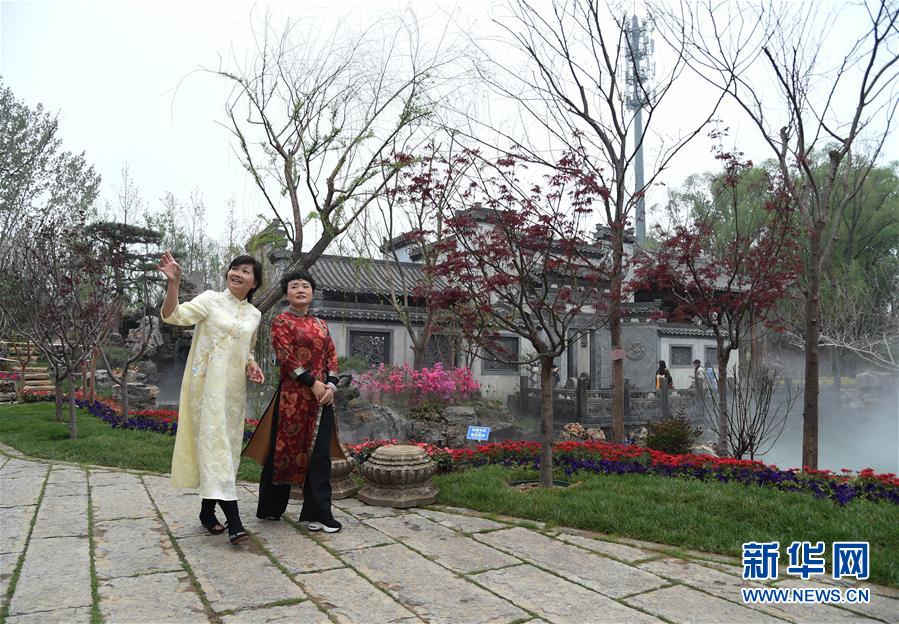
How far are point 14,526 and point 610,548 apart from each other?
152 inches

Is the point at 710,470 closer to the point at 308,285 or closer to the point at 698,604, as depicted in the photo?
the point at 698,604

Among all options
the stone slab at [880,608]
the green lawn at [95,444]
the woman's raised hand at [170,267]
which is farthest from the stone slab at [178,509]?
the stone slab at [880,608]

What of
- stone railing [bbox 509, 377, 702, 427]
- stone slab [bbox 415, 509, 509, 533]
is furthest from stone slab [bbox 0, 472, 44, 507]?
stone railing [bbox 509, 377, 702, 427]

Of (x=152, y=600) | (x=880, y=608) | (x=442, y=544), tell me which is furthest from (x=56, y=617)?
(x=880, y=608)

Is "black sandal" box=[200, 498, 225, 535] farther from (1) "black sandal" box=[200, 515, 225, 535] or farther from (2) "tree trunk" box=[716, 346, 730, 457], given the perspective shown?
(2) "tree trunk" box=[716, 346, 730, 457]

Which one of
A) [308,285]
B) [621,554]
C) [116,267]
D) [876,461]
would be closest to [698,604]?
[621,554]

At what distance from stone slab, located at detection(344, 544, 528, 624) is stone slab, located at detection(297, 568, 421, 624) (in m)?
0.06

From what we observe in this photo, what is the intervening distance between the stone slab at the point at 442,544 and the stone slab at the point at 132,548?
131 cm

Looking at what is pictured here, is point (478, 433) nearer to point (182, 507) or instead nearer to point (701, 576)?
point (182, 507)

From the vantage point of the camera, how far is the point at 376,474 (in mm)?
4602

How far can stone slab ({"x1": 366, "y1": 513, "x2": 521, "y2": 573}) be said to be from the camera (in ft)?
10.7

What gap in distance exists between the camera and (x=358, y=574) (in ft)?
9.98

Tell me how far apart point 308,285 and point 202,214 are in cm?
2382

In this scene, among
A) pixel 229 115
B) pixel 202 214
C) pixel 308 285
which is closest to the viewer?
pixel 308 285
